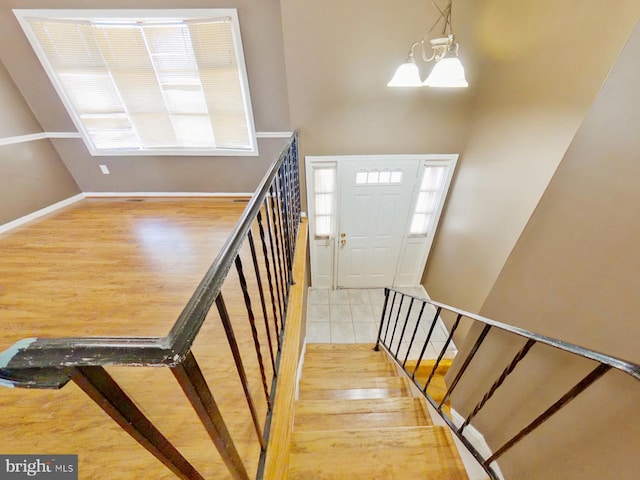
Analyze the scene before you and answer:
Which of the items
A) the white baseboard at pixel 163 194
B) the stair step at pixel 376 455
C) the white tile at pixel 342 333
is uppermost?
the white baseboard at pixel 163 194

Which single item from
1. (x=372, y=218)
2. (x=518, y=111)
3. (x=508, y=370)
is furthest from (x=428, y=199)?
(x=508, y=370)

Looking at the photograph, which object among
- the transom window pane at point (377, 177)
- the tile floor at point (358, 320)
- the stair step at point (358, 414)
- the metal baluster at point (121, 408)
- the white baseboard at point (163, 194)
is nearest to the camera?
the metal baluster at point (121, 408)

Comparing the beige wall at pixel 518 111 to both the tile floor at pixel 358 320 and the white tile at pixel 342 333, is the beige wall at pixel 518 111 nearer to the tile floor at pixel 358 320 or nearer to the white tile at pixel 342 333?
the tile floor at pixel 358 320

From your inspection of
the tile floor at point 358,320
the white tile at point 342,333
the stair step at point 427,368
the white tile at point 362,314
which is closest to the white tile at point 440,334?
the tile floor at point 358,320

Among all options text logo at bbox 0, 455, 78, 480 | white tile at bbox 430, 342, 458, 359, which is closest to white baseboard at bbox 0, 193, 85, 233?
text logo at bbox 0, 455, 78, 480

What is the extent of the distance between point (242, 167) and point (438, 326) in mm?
3382

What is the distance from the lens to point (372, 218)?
313cm

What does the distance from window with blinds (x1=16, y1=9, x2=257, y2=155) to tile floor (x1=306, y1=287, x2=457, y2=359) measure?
237 centimetres

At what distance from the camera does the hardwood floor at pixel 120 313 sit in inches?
36.9

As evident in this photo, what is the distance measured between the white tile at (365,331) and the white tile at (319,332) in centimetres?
37

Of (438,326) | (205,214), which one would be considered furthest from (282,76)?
(438,326)

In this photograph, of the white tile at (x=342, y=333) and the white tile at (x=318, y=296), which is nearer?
the white tile at (x=342, y=333)

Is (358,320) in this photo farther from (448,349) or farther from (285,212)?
(285,212)

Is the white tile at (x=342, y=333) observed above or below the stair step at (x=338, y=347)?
Answer: below
